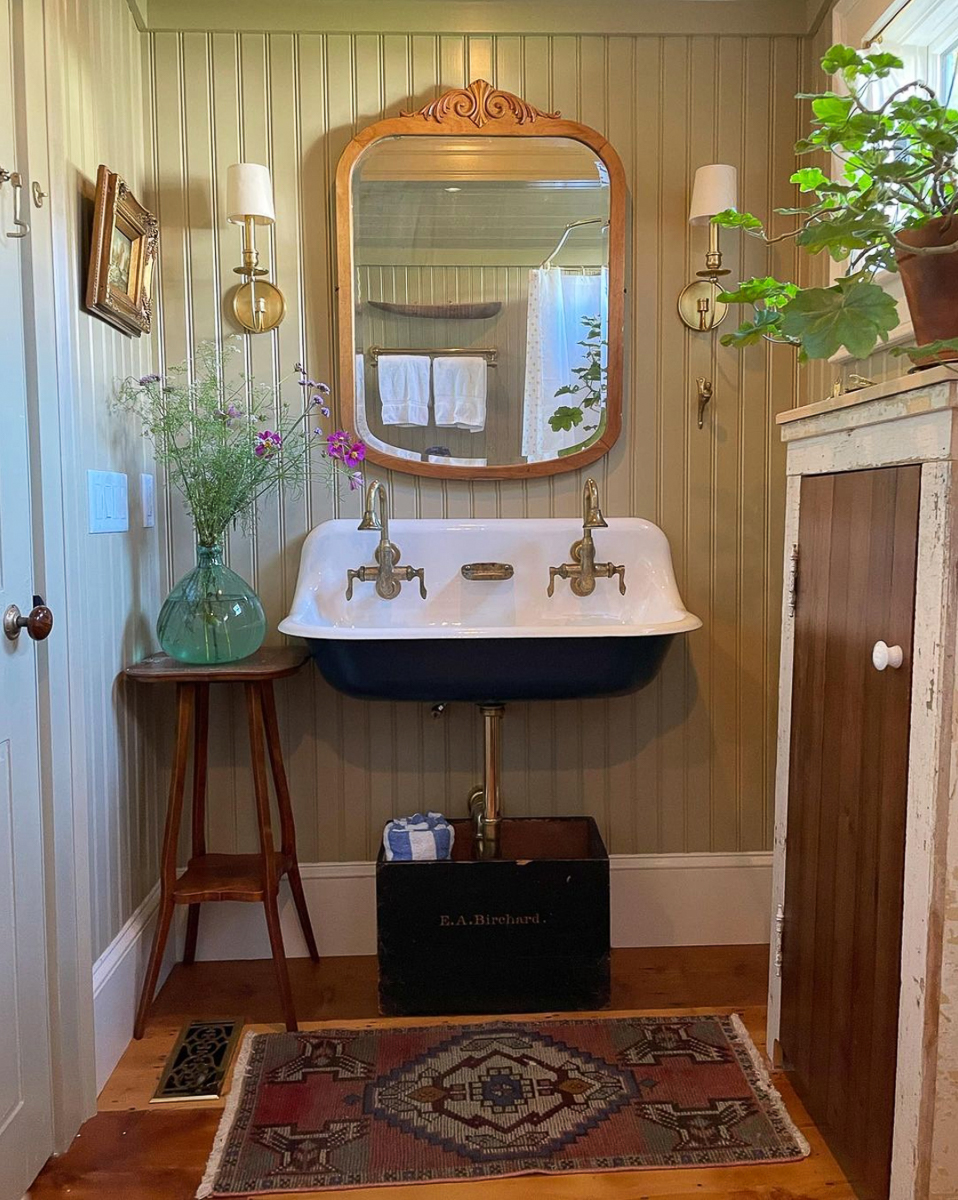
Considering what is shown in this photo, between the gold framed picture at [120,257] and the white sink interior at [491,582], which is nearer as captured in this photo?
the gold framed picture at [120,257]

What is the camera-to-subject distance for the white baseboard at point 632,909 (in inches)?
89.0

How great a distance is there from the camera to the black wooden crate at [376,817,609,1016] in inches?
76.9

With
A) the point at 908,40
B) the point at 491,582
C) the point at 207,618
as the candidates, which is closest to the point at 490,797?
the point at 491,582

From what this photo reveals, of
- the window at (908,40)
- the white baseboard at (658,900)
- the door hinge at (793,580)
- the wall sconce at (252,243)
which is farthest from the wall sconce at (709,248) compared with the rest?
the white baseboard at (658,900)

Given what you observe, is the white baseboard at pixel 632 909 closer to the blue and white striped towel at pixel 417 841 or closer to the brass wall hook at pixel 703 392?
the blue and white striped towel at pixel 417 841

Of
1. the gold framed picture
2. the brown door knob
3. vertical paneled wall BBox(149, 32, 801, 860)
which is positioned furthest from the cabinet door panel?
the gold framed picture

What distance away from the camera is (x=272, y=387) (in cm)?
220

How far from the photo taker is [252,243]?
2.11m

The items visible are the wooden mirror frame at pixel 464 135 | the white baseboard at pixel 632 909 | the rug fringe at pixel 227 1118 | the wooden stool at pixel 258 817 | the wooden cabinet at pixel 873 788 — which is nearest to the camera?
the wooden cabinet at pixel 873 788

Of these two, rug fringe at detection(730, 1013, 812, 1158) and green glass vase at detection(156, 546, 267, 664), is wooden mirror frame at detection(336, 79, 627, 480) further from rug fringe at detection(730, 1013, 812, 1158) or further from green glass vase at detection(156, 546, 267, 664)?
rug fringe at detection(730, 1013, 812, 1158)

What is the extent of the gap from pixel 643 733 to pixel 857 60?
4.82ft

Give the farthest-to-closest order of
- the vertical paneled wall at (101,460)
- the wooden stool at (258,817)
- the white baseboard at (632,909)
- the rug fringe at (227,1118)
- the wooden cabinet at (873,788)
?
the white baseboard at (632,909) < the wooden stool at (258,817) < the vertical paneled wall at (101,460) < the rug fringe at (227,1118) < the wooden cabinet at (873,788)

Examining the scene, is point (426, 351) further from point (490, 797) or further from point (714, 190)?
point (490, 797)

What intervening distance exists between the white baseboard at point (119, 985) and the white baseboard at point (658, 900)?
364 millimetres
